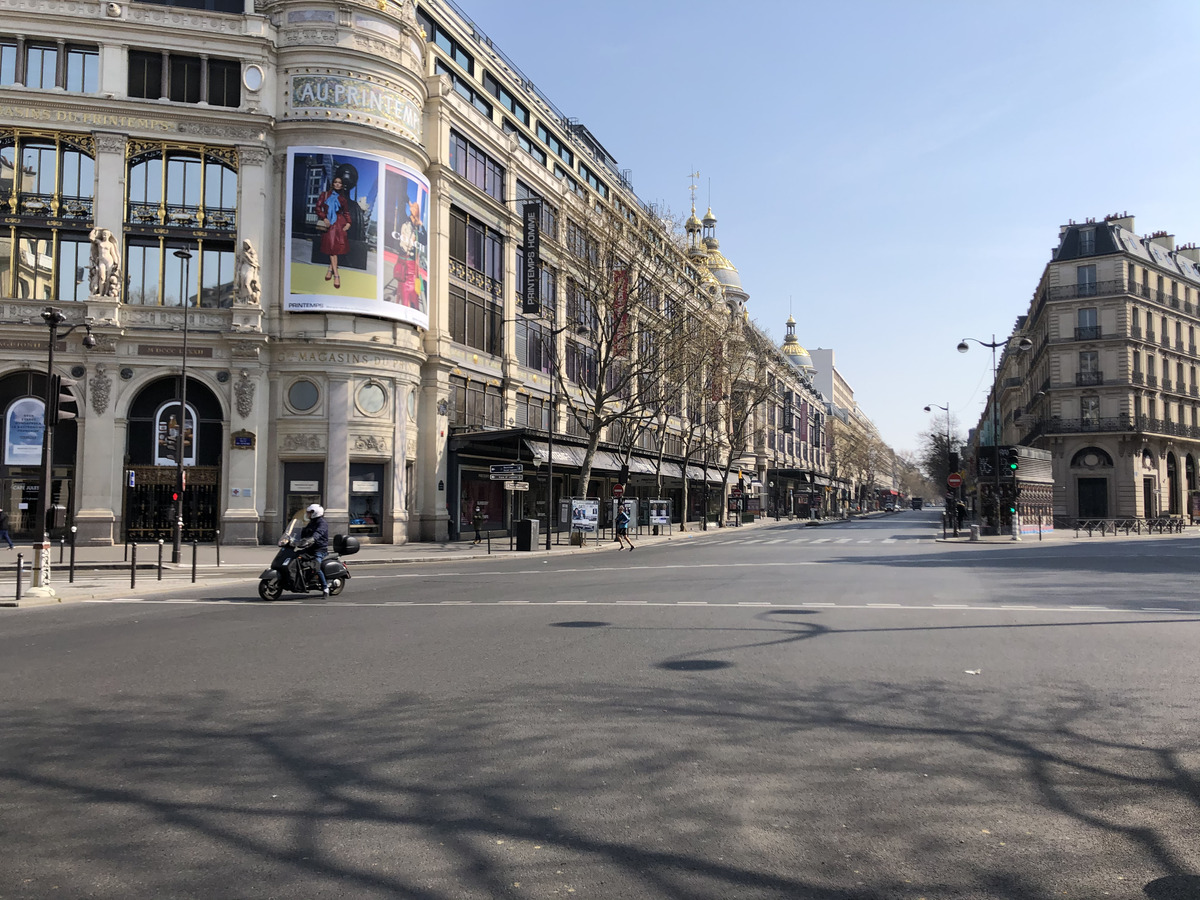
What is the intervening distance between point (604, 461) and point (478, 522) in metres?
14.4

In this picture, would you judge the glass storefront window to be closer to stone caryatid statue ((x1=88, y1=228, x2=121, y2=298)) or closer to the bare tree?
the bare tree

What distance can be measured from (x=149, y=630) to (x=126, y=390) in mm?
23868

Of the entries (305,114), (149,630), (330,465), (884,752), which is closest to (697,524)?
(330,465)

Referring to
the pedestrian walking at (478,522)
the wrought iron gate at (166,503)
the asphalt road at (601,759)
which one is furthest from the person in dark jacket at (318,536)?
the pedestrian walking at (478,522)

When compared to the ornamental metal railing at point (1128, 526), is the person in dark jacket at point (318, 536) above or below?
above

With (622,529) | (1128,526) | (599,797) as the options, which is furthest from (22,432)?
(1128,526)

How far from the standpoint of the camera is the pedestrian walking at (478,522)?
3721 centimetres

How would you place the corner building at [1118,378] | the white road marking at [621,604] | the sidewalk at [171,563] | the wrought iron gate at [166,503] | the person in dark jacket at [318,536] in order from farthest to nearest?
the corner building at [1118,378], the wrought iron gate at [166,503], the sidewalk at [171,563], the person in dark jacket at [318,536], the white road marking at [621,604]

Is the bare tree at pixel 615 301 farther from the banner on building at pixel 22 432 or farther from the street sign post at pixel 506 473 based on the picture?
the banner on building at pixel 22 432

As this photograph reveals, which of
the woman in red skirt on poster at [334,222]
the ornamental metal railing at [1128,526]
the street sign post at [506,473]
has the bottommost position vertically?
the ornamental metal railing at [1128,526]

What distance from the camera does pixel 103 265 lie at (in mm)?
31875

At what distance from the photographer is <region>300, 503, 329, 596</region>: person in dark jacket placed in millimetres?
15672

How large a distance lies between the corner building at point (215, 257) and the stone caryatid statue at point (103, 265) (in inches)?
3.6

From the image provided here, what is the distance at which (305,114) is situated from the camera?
33531 millimetres
